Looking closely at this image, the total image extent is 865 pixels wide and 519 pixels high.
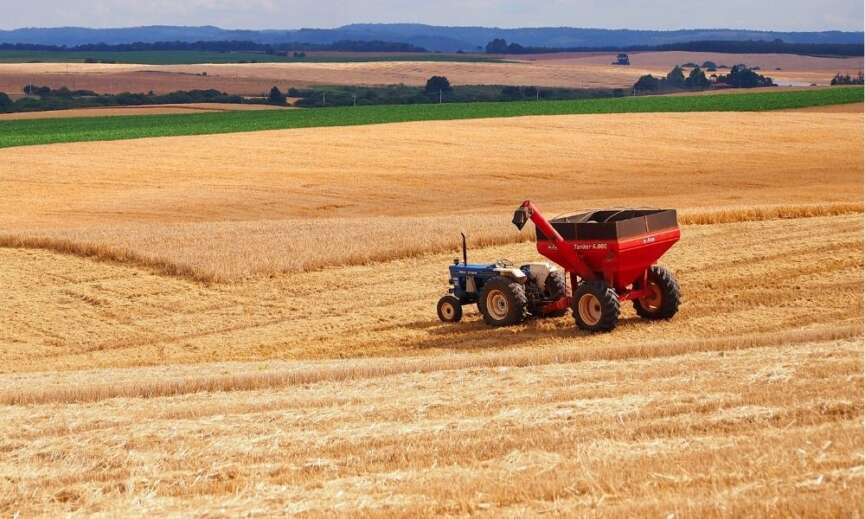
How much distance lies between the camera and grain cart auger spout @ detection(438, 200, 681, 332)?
18.7 m

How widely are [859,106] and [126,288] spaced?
63518 mm

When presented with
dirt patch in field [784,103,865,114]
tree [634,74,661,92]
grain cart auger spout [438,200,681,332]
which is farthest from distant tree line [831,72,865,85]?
grain cart auger spout [438,200,681,332]

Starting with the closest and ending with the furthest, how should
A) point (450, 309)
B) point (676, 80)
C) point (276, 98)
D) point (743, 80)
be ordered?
point (450, 309)
point (276, 98)
point (743, 80)
point (676, 80)

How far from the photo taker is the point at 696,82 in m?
109

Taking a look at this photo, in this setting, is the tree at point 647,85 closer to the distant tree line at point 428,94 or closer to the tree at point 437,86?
the distant tree line at point 428,94

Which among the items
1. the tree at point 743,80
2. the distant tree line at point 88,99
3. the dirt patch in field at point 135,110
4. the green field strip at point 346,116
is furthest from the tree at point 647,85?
the dirt patch in field at point 135,110

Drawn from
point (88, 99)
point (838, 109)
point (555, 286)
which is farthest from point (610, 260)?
point (88, 99)

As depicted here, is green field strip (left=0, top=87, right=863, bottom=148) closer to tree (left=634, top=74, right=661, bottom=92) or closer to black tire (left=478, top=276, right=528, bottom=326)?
tree (left=634, top=74, right=661, bottom=92)

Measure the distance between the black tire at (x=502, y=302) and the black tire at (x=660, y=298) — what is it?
1.83 metres

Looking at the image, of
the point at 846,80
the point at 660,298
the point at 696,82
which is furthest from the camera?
the point at 846,80

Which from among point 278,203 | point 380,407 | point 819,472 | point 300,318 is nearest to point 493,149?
point 278,203

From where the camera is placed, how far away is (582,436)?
32.2ft

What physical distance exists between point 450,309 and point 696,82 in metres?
93.0

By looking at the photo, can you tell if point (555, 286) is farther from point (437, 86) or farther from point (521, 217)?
point (437, 86)
